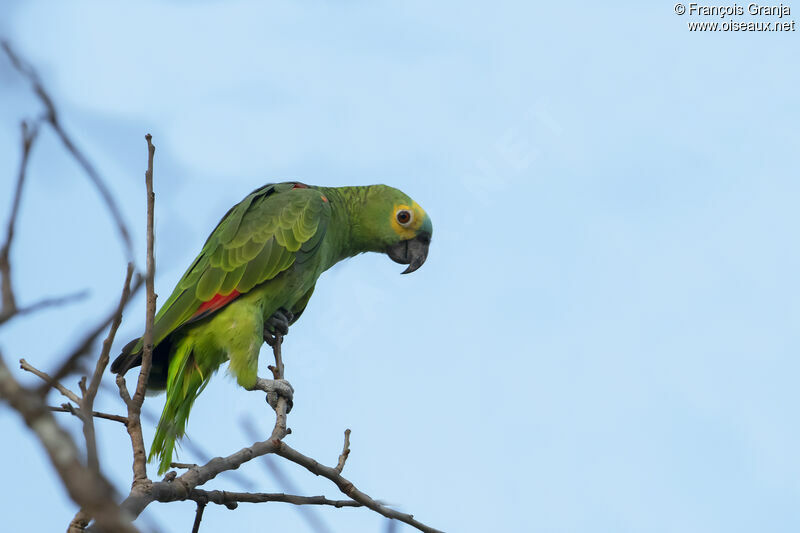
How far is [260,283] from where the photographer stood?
5543 mm

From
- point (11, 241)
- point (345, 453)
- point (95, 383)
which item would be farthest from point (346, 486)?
point (11, 241)

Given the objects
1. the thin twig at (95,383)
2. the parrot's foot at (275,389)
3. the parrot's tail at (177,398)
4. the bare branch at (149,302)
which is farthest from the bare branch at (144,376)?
the parrot's foot at (275,389)

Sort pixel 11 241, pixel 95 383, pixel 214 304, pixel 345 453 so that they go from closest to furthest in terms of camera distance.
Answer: pixel 11 241, pixel 95 383, pixel 345 453, pixel 214 304

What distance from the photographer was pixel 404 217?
645cm

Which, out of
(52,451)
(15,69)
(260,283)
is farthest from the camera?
(260,283)

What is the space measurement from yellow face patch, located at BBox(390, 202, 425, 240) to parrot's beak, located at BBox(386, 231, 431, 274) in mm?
89

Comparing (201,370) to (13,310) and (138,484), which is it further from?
(13,310)

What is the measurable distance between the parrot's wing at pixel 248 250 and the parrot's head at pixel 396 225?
47 centimetres

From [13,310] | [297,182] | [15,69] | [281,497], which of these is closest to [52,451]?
[13,310]

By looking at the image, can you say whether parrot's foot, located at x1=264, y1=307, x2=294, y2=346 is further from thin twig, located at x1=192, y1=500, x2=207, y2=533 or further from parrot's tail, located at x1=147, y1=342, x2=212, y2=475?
thin twig, located at x1=192, y1=500, x2=207, y2=533

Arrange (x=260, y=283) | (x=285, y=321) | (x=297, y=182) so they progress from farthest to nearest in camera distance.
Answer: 1. (x=297, y=182)
2. (x=285, y=321)
3. (x=260, y=283)

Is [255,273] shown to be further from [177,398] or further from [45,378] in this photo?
[45,378]

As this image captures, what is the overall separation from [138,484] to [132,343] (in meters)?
2.63

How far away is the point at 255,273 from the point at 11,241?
400 centimetres
